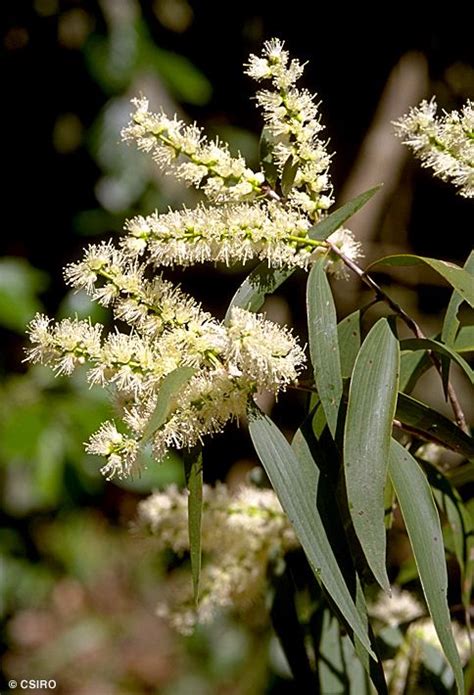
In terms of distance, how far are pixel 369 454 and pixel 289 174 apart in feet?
0.73

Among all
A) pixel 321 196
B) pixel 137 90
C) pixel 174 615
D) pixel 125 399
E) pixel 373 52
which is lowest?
pixel 174 615

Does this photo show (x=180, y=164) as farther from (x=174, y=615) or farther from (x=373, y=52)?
(x=373, y=52)

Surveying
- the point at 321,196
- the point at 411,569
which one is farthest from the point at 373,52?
the point at 321,196

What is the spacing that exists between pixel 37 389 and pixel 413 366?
3.63ft

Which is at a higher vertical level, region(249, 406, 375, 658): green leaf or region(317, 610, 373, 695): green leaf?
region(249, 406, 375, 658): green leaf

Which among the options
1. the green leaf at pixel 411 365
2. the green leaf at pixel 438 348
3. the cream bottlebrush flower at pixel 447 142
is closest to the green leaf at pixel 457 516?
the green leaf at pixel 411 365

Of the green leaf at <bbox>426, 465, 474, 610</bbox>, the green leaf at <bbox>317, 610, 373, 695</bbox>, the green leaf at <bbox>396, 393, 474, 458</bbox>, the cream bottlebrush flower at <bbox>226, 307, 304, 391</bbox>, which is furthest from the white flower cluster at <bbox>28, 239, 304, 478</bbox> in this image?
the green leaf at <bbox>317, 610, 373, 695</bbox>

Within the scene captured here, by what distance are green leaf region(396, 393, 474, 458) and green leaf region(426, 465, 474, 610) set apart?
18 cm

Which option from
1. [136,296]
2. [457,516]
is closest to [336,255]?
[136,296]

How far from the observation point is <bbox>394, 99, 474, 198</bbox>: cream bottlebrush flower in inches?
26.7

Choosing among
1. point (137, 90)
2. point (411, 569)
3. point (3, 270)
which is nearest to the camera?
point (411, 569)

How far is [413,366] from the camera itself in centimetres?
83

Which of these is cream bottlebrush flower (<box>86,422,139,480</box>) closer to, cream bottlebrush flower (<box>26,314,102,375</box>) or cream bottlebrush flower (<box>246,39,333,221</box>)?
cream bottlebrush flower (<box>26,314,102,375</box>)

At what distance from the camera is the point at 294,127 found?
2.25 feet
